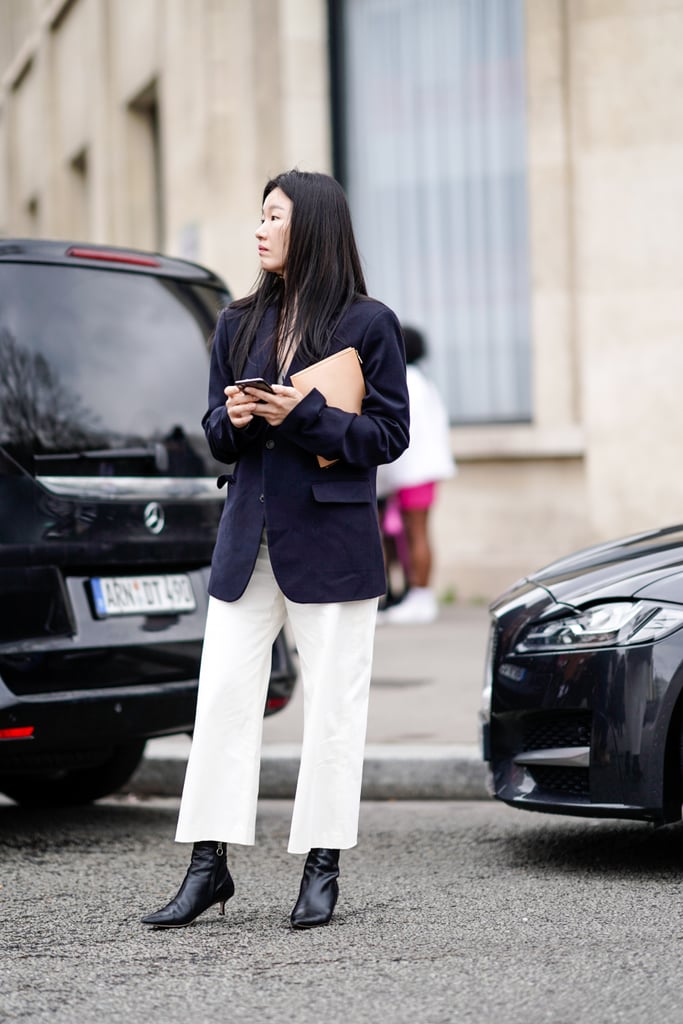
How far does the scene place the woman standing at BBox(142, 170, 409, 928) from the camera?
168 inches

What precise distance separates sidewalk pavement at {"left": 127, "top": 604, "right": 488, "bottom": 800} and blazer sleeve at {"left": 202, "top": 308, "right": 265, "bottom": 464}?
2004mm

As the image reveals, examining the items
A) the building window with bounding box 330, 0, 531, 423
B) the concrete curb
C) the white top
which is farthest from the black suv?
the building window with bounding box 330, 0, 531, 423

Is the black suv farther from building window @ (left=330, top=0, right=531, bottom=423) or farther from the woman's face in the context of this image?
building window @ (left=330, top=0, right=531, bottom=423)

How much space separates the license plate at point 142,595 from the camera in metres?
5.47

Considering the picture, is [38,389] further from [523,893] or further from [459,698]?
[459,698]

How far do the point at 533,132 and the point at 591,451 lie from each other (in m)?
2.25

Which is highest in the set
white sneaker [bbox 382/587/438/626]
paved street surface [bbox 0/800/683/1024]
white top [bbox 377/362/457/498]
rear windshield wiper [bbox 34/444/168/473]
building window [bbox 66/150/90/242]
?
building window [bbox 66/150/90/242]

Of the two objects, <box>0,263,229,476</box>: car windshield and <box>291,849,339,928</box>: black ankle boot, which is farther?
<box>0,263,229,476</box>: car windshield

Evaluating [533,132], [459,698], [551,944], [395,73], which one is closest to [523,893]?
[551,944]

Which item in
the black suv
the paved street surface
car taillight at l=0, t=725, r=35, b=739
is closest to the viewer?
the paved street surface

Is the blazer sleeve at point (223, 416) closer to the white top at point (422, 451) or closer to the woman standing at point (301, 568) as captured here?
the woman standing at point (301, 568)

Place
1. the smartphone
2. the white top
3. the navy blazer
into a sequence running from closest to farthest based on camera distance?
the smartphone < the navy blazer < the white top

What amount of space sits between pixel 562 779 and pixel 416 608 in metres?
6.27

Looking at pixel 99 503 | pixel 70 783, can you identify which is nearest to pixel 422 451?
pixel 70 783
